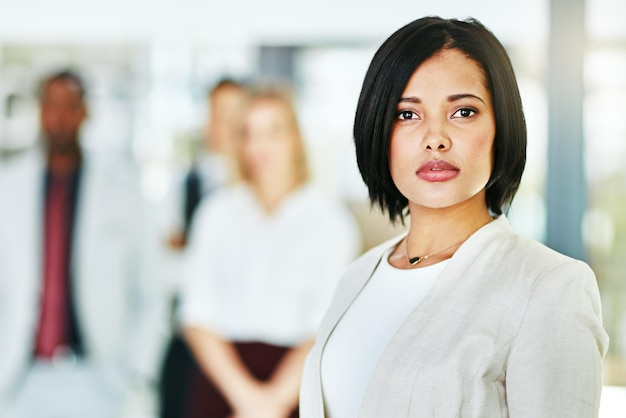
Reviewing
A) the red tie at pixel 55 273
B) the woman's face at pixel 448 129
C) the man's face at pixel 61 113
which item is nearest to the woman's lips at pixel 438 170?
the woman's face at pixel 448 129

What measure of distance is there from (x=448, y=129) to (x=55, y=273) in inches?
123

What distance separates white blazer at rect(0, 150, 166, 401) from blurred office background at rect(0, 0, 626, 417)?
0.43 ft

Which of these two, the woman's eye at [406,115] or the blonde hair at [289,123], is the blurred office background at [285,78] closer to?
the blonde hair at [289,123]

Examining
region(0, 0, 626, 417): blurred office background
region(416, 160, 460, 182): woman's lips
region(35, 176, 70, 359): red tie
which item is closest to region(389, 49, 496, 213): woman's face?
region(416, 160, 460, 182): woman's lips

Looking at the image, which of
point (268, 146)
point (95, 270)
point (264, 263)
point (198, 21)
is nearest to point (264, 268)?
point (264, 263)

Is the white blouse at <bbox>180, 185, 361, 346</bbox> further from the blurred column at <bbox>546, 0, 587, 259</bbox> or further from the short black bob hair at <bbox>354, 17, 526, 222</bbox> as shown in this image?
the short black bob hair at <bbox>354, 17, 526, 222</bbox>

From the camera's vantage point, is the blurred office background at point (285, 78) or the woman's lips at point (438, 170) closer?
the woman's lips at point (438, 170)

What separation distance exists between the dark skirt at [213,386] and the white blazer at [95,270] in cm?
22

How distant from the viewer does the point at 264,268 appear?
3352 mm

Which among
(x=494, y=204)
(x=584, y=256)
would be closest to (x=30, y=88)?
(x=584, y=256)

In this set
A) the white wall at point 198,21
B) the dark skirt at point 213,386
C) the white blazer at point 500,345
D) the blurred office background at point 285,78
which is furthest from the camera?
the white wall at point 198,21

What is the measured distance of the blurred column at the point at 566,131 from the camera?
1.99 meters

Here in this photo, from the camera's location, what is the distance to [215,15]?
140 inches

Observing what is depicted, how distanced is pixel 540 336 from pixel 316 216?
2.70 meters
